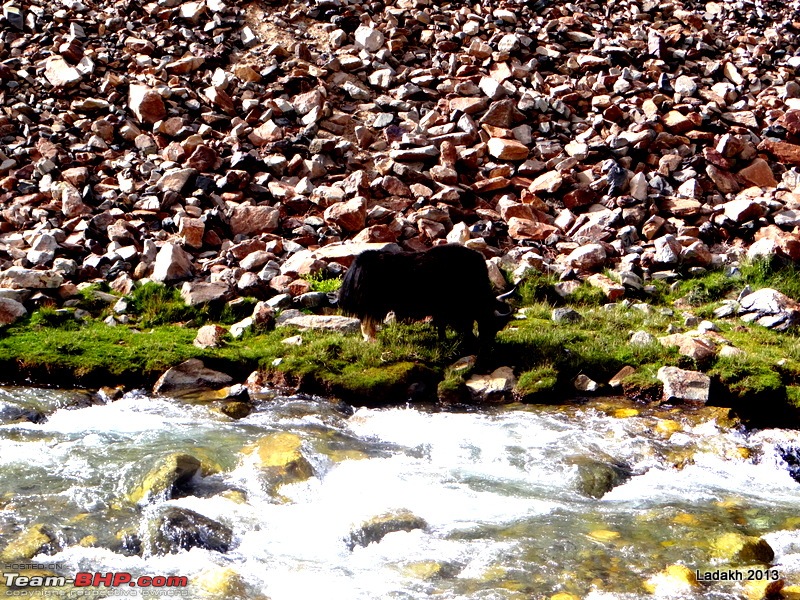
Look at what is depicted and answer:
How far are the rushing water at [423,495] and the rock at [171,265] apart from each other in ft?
9.16

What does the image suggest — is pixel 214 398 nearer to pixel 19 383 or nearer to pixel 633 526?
pixel 19 383

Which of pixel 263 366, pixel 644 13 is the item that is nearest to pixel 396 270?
pixel 263 366

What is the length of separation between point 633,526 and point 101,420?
212 inches

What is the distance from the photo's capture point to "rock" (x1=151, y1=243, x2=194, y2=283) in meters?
11.5

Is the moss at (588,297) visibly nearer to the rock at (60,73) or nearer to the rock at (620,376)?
the rock at (620,376)

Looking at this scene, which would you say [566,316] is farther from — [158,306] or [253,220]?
[158,306]

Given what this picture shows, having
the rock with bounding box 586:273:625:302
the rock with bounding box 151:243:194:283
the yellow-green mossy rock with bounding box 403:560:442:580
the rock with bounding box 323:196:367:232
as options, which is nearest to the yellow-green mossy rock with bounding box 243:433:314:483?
the yellow-green mossy rock with bounding box 403:560:442:580

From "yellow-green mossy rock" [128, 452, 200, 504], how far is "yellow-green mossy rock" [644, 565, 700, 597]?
12.6 ft

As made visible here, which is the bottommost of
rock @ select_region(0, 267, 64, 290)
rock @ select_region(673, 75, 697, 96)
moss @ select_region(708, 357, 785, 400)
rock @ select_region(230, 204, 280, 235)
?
moss @ select_region(708, 357, 785, 400)

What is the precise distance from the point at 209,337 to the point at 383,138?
7264 millimetres

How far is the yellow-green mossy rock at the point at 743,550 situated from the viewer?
598cm

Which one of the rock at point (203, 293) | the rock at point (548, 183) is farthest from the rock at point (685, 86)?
the rock at point (203, 293)

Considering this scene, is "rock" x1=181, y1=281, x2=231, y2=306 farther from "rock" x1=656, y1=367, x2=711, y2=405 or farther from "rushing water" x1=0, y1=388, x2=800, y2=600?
"rock" x1=656, y1=367, x2=711, y2=405

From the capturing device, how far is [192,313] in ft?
35.9
